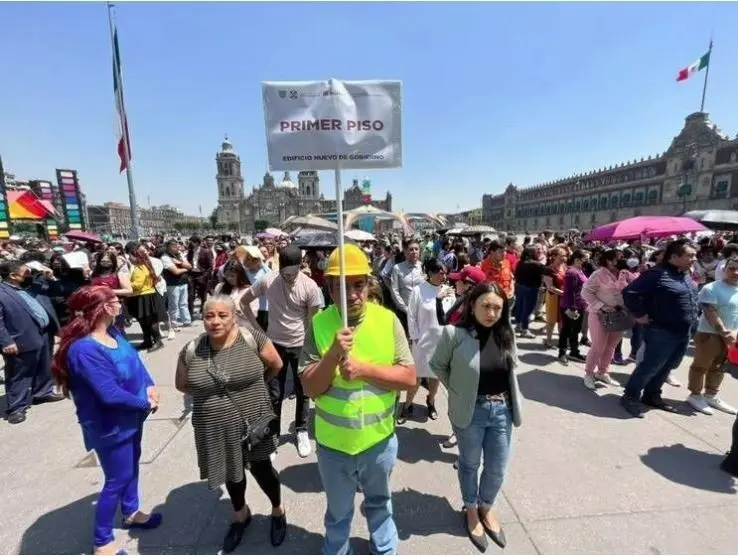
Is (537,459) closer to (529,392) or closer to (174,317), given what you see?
(529,392)

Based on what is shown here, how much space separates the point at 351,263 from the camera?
1.82 m

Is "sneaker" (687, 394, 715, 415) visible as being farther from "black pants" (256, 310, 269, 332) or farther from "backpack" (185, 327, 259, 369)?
"black pants" (256, 310, 269, 332)

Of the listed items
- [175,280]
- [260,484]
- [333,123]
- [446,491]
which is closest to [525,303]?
[446,491]

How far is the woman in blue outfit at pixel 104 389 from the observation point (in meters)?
2.09

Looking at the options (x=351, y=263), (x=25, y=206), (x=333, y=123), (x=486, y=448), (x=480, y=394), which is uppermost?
(x=25, y=206)

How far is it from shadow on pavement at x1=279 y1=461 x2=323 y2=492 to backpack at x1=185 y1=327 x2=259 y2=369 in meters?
1.38

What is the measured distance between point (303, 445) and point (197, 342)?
176cm

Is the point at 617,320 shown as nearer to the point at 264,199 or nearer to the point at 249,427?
the point at 249,427

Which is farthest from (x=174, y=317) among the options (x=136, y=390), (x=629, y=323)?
(x=629, y=323)

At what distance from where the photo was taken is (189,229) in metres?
136

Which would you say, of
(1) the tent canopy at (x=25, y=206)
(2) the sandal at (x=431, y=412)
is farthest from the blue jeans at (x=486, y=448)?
(1) the tent canopy at (x=25, y=206)

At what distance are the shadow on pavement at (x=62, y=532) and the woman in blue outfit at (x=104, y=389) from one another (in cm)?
29

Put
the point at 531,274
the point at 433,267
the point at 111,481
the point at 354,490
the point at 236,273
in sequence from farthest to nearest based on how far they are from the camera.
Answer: the point at 531,274, the point at 236,273, the point at 433,267, the point at 111,481, the point at 354,490

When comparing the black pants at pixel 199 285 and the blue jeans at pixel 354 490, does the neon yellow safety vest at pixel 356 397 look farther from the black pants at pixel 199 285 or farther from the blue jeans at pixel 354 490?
the black pants at pixel 199 285
